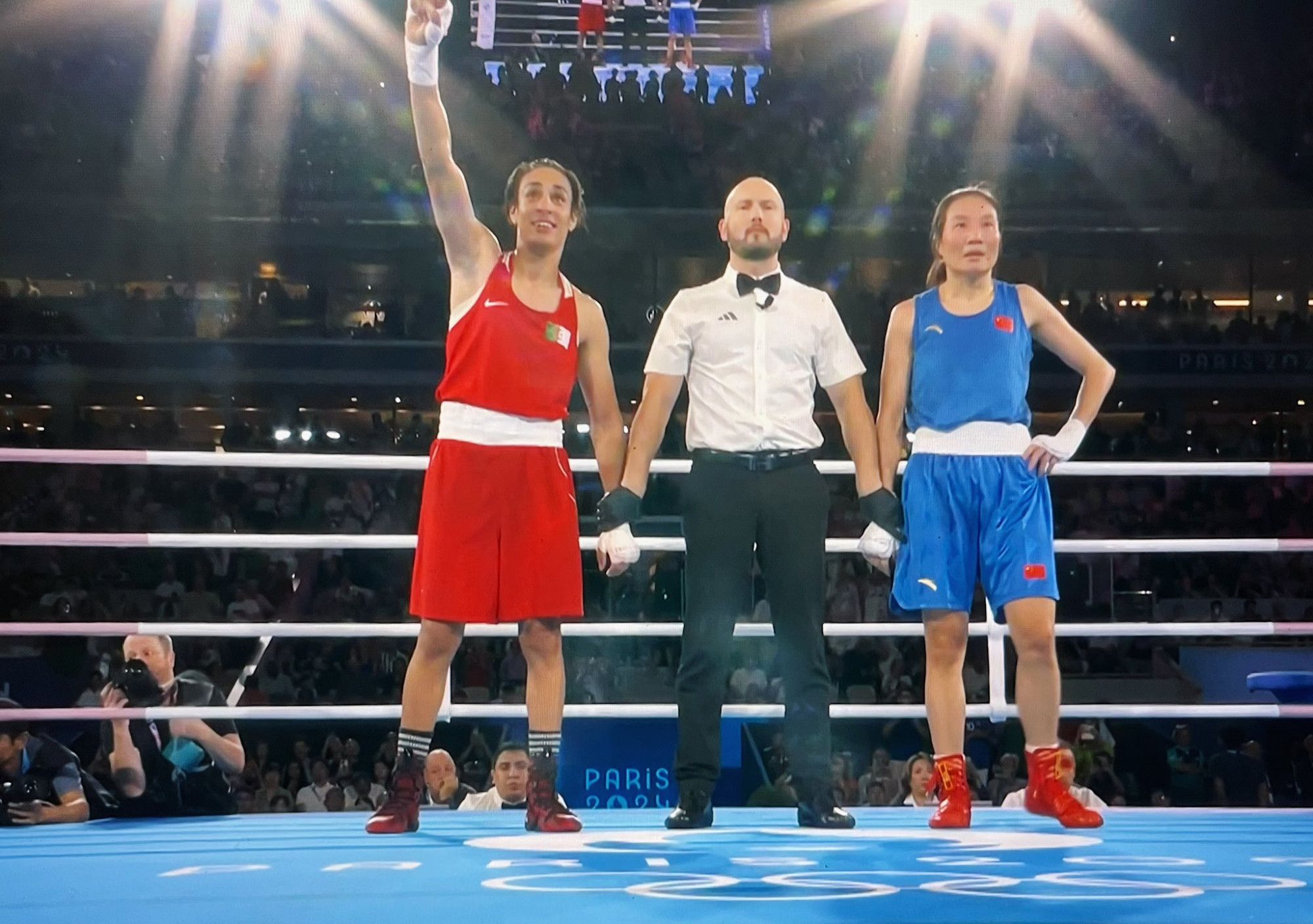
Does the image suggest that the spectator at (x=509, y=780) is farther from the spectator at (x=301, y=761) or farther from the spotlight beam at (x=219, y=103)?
the spotlight beam at (x=219, y=103)

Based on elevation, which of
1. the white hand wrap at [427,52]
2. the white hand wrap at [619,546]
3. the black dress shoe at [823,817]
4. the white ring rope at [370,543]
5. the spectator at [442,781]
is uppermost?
the white hand wrap at [427,52]

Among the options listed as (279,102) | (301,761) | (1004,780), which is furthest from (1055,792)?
(279,102)

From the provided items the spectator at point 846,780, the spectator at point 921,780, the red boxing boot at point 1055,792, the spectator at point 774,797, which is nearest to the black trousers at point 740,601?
the red boxing boot at point 1055,792

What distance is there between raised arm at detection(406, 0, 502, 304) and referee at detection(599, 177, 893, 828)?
1.50 feet

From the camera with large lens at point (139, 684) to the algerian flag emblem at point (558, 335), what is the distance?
1.48m

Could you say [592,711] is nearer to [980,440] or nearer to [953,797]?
[953,797]

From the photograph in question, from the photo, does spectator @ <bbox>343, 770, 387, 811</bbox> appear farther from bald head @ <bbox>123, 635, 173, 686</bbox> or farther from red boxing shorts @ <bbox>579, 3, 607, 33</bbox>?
red boxing shorts @ <bbox>579, 3, 607, 33</bbox>

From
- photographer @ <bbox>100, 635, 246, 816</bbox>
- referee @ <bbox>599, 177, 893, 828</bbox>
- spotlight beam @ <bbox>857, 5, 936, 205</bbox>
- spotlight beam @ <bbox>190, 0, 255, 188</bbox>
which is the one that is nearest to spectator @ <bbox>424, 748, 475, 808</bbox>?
photographer @ <bbox>100, 635, 246, 816</bbox>

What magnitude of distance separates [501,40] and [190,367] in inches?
183

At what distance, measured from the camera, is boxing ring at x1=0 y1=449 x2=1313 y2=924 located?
84.7 inches

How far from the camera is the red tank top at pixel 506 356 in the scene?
10.0 ft

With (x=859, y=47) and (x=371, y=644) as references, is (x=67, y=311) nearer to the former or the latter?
(x=371, y=644)

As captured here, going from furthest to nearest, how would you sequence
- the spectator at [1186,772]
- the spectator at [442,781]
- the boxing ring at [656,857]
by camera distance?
the spectator at [1186,772] < the spectator at [442,781] < the boxing ring at [656,857]

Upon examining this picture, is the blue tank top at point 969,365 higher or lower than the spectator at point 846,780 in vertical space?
higher
